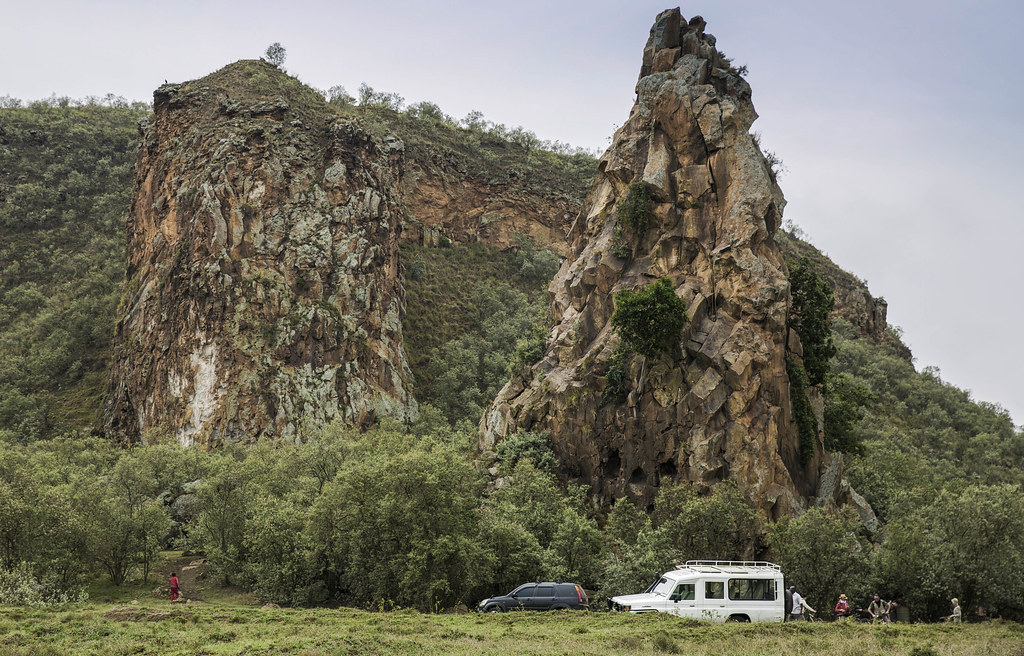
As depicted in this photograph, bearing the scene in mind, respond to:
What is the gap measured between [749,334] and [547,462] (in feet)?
47.1

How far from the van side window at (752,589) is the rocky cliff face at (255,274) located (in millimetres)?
47730

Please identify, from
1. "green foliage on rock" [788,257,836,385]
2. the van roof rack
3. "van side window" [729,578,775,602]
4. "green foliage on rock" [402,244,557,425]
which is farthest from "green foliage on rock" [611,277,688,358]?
"green foliage on rock" [402,244,557,425]

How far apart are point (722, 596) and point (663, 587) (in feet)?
6.88

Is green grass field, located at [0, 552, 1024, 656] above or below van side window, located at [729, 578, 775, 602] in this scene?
below

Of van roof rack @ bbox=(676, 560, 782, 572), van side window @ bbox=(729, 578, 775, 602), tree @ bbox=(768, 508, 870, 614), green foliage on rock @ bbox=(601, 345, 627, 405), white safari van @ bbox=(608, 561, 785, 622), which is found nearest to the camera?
white safari van @ bbox=(608, 561, 785, 622)

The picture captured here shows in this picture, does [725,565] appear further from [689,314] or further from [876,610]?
[689,314]

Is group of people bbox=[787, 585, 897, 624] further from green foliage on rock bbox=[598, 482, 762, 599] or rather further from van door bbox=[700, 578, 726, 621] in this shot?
green foliage on rock bbox=[598, 482, 762, 599]

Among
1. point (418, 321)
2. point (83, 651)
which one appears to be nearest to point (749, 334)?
point (83, 651)

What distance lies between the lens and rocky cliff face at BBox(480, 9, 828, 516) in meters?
41.6

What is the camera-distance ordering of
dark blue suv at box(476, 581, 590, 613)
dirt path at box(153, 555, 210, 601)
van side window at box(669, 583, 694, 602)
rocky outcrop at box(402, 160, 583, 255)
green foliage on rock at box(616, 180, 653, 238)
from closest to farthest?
van side window at box(669, 583, 694, 602) → dark blue suv at box(476, 581, 590, 613) → dirt path at box(153, 555, 210, 601) → green foliage on rock at box(616, 180, 653, 238) → rocky outcrop at box(402, 160, 583, 255)

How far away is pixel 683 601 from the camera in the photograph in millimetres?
26594

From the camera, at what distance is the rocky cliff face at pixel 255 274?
67.2 metres

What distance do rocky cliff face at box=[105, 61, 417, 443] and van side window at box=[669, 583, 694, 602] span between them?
4663 cm

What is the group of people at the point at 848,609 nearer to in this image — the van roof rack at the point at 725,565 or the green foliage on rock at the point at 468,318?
the van roof rack at the point at 725,565
